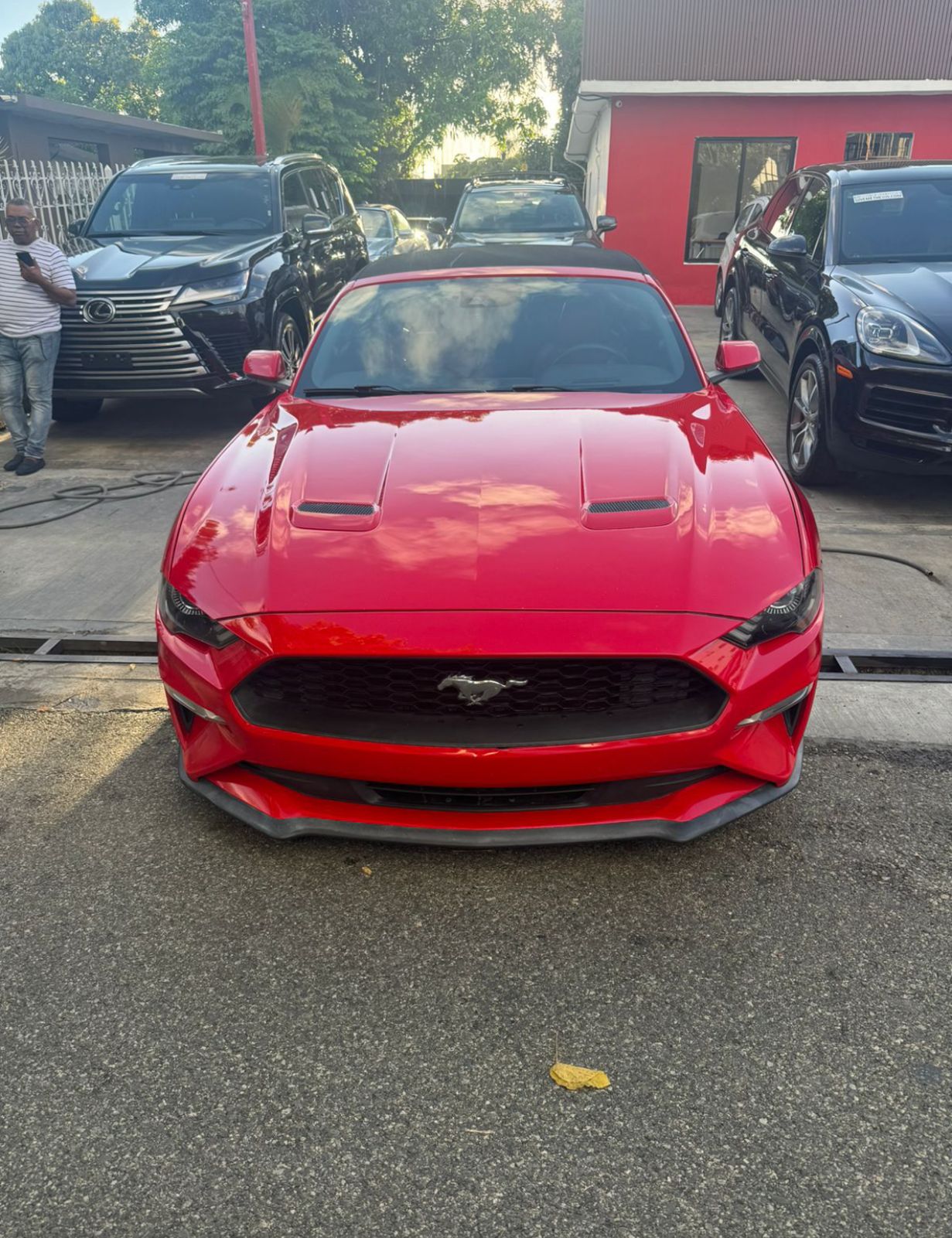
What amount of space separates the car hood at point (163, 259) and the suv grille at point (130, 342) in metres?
0.13

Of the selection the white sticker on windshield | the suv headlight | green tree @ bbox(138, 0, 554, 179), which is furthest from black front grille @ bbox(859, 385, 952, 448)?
green tree @ bbox(138, 0, 554, 179)

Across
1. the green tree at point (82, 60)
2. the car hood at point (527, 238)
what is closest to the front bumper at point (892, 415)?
the car hood at point (527, 238)

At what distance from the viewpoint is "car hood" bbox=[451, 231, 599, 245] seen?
11149 millimetres

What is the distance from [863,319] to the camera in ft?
18.1

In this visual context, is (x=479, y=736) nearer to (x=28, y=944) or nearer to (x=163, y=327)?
(x=28, y=944)

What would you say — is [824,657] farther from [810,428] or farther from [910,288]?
[910,288]

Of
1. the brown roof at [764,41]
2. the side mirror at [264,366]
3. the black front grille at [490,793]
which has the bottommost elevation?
the black front grille at [490,793]

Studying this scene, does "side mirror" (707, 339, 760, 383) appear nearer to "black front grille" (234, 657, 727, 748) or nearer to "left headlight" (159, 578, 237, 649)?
"black front grille" (234, 657, 727, 748)

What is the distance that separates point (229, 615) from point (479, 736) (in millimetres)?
738

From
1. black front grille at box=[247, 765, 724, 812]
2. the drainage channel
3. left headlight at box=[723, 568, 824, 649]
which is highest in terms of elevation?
left headlight at box=[723, 568, 824, 649]

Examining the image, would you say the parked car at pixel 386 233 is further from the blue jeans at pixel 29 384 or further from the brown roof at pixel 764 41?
the blue jeans at pixel 29 384

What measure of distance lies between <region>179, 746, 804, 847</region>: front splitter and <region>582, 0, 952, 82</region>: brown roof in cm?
1630

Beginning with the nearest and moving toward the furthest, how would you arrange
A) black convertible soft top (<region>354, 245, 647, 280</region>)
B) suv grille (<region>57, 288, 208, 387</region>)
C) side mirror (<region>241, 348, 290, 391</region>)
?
side mirror (<region>241, 348, 290, 391</region>)
black convertible soft top (<region>354, 245, 647, 280</region>)
suv grille (<region>57, 288, 208, 387</region>)

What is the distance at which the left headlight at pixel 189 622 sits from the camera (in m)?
2.69
